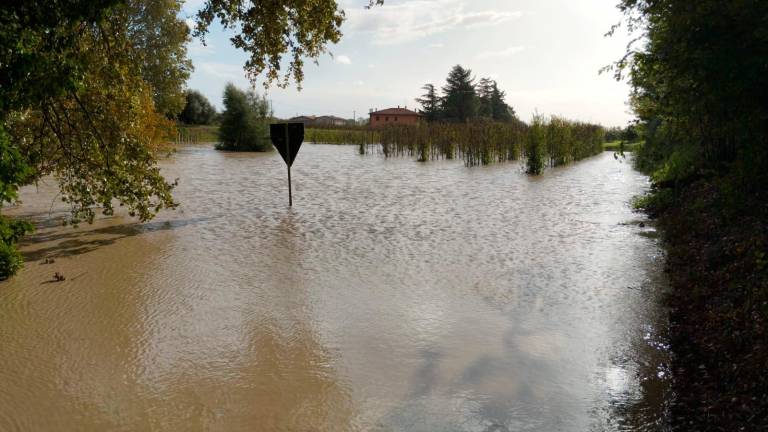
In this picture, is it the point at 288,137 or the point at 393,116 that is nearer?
the point at 288,137

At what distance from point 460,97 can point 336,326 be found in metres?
62.9

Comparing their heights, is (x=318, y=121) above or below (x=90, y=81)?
above

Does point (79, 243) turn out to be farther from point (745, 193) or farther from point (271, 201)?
point (745, 193)

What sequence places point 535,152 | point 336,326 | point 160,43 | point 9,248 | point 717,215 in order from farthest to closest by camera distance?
point 160,43, point 535,152, point 717,215, point 9,248, point 336,326

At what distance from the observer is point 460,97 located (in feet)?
217

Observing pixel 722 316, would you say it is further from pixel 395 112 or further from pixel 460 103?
pixel 395 112

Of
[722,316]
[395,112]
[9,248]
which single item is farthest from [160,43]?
[395,112]

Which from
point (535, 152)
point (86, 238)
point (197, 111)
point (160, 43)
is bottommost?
point (86, 238)

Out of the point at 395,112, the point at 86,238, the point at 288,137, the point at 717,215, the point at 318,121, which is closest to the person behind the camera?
the point at 717,215

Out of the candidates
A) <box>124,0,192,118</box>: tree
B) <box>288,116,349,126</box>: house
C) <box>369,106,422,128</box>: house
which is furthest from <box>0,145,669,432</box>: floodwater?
<box>369,106,422,128</box>: house

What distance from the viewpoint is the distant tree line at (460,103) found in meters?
65.9

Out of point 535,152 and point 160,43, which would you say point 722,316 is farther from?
point 160,43

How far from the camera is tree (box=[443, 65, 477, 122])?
65.9 m

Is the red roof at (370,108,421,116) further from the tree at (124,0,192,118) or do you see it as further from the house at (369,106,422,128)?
the tree at (124,0,192,118)
